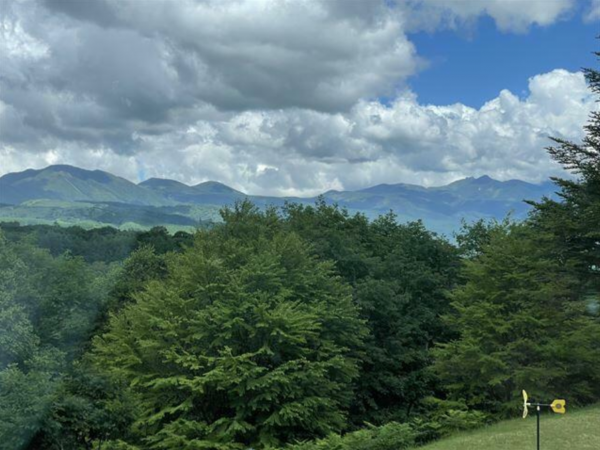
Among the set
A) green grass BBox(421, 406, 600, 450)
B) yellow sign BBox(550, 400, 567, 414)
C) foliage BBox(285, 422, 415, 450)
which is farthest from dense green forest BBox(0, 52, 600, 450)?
yellow sign BBox(550, 400, 567, 414)

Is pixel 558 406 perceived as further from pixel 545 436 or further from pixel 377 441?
pixel 377 441

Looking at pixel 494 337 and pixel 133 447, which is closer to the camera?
pixel 133 447

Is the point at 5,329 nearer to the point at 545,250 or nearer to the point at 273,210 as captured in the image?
the point at 273,210

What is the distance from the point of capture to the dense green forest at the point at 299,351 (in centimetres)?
2402

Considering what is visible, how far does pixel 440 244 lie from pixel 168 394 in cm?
2918

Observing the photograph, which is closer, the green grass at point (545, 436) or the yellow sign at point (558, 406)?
the yellow sign at point (558, 406)

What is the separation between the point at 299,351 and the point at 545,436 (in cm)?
1286

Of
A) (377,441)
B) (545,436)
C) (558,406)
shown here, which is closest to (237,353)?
(377,441)

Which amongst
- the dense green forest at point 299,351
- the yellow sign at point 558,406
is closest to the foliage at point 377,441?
the dense green forest at point 299,351

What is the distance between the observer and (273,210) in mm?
40938

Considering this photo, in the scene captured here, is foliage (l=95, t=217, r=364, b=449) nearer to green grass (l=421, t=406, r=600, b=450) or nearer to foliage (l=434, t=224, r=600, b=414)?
foliage (l=434, t=224, r=600, b=414)

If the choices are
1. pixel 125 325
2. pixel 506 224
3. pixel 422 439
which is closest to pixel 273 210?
pixel 125 325

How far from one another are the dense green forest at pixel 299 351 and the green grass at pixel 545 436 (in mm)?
2637

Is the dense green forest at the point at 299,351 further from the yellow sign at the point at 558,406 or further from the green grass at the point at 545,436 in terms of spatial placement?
the yellow sign at the point at 558,406
